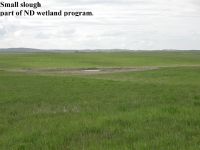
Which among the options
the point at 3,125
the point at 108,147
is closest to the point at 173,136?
the point at 108,147

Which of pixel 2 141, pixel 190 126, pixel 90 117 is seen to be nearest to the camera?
pixel 2 141

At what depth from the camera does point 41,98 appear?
21.5 meters

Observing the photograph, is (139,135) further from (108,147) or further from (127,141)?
(108,147)

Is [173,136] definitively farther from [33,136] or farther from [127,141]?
[33,136]

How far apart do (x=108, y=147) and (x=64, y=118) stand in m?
4.64

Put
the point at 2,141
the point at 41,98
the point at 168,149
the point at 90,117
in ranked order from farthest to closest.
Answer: the point at 41,98
the point at 90,117
the point at 2,141
the point at 168,149

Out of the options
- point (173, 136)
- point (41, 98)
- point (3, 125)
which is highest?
point (173, 136)

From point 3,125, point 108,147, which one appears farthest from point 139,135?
point 3,125

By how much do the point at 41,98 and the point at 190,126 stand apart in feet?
41.0

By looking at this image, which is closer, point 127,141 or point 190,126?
point 127,141

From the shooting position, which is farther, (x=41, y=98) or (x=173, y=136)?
(x=41, y=98)

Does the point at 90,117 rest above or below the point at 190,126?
below

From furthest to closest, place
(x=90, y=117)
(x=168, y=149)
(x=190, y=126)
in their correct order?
(x=90, y=117) < (x=190, y=126) < (x=168, y=149)

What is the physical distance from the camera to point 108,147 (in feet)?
27.5
